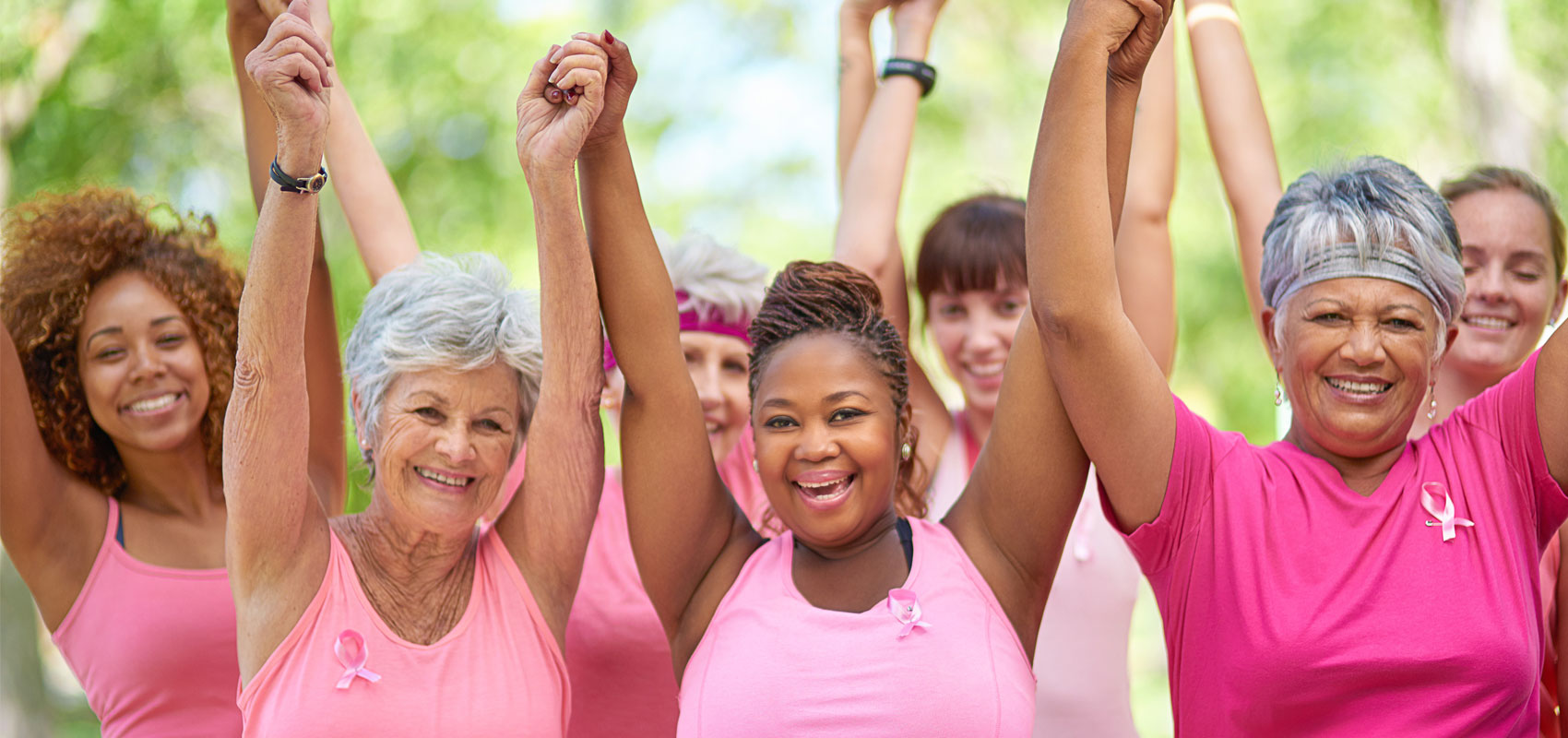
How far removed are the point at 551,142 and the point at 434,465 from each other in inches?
26.2

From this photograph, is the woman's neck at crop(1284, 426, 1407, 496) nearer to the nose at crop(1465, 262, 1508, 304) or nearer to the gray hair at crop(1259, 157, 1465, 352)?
the gray hair at crop(1259, 157, 1465, 352)

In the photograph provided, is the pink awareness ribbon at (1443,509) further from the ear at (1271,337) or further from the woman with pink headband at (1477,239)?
the woman with pink headband at (1477,239)

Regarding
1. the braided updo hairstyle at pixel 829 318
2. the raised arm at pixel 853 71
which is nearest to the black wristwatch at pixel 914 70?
the raised arm at pixel 853 71

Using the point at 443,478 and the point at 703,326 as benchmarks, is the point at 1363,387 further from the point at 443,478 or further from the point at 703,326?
the point at 443,478

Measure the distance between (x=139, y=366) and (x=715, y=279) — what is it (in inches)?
52.6

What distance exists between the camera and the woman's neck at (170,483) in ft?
10.4

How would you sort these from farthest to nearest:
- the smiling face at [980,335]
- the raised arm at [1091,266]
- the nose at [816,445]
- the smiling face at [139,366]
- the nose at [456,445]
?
the smiling face at [980,335]
the smiling face at [139,366]
the nose at [456,445]
the nose at [816,445]
the raised arm at [1091,266]

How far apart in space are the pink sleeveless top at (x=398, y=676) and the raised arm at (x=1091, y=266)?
1100 millimetres

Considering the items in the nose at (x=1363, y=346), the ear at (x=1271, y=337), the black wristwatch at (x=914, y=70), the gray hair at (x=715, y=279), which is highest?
the black wristwatch at (x=914, y=70)

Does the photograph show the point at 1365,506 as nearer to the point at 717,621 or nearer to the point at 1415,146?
the point at 717,621

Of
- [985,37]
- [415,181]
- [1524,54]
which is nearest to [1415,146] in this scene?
[1524,54]

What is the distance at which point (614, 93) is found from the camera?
100 inches

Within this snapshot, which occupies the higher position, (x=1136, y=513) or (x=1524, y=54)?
(x=1524, y=54)

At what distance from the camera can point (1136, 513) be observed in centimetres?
241
